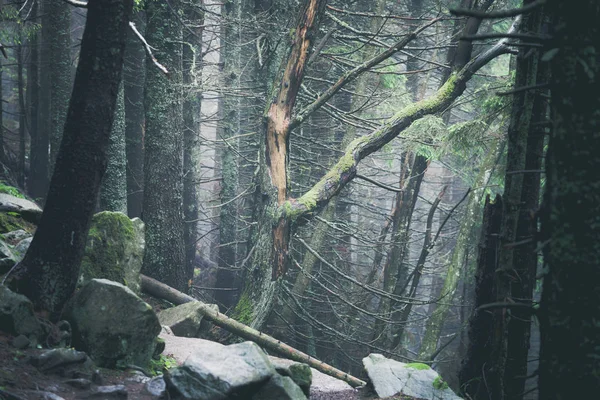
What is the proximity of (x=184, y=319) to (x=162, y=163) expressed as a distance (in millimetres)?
3349

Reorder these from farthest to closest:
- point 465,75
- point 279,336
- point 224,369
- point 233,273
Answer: point 233,273 < point 279,336 < point 465,75 < point 224,369

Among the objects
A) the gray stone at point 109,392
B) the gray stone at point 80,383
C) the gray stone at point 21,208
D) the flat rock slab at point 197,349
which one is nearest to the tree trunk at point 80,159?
the gray stone at point 80,383

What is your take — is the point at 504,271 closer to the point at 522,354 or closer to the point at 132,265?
the point at 522,354

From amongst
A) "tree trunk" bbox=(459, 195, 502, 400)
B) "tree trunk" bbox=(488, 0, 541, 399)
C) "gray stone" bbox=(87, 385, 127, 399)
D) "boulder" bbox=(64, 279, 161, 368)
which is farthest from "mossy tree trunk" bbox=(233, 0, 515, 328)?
"gray stone" bbox=(87, 385, 127, 399)

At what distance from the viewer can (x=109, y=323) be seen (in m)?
5.59

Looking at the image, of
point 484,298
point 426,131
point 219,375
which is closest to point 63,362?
point 219,375

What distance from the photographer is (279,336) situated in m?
13.3

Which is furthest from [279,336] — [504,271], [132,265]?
[504,271]

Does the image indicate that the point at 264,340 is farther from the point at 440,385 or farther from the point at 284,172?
the point at 440,385

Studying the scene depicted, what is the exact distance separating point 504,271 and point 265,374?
2825 millimetres

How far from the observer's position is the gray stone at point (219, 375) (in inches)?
191

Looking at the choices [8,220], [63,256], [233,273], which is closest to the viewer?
[63,256]

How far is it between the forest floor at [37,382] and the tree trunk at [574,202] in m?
3.87

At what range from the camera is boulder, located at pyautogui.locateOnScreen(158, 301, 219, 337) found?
8.68 meters
